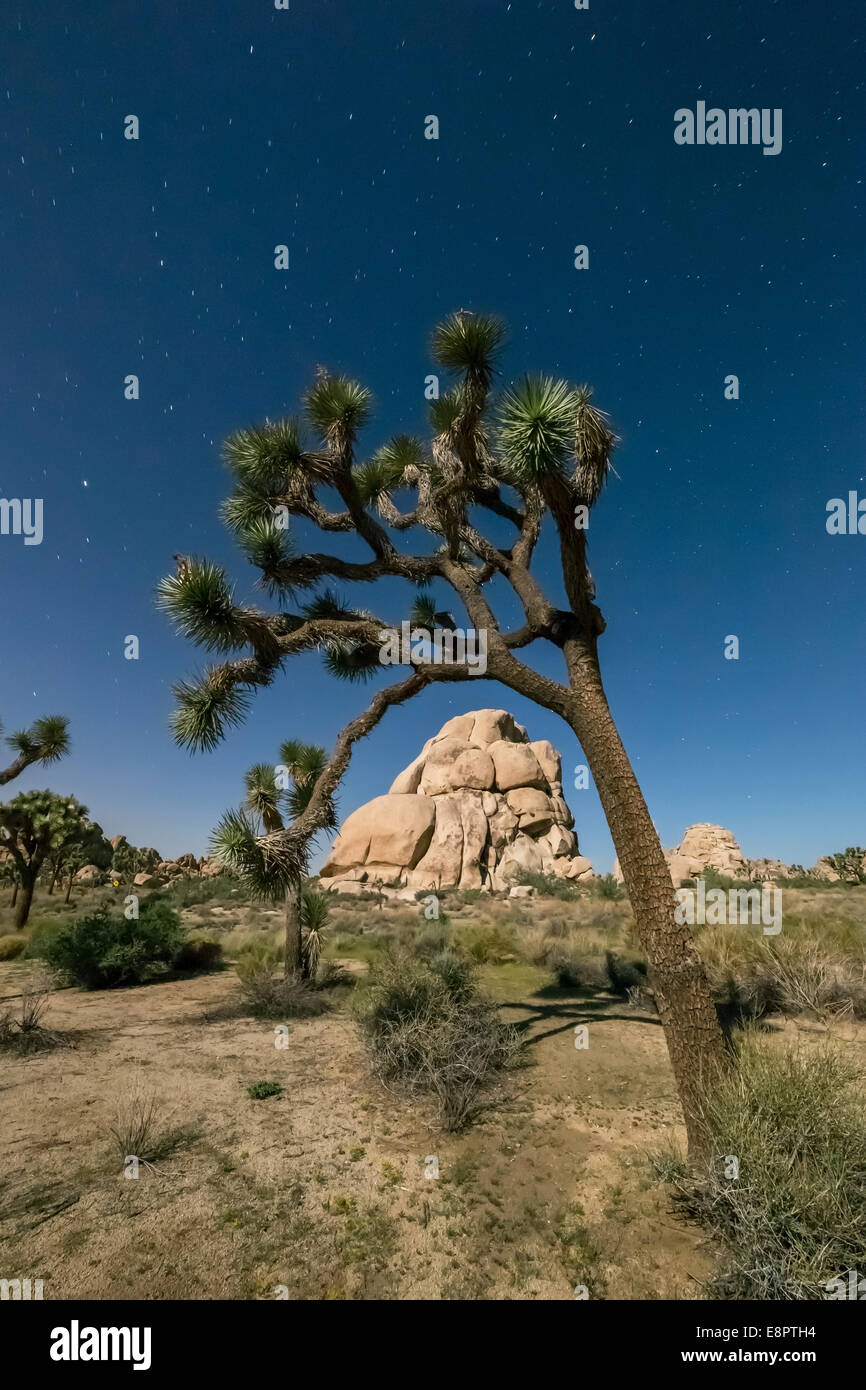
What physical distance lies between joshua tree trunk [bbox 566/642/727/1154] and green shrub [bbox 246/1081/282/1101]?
421 centimetres

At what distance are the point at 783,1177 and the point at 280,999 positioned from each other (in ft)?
26.9

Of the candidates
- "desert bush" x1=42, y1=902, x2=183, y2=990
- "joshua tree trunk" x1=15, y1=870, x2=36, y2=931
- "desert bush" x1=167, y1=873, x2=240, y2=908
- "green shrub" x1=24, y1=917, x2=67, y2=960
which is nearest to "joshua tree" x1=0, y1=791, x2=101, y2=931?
"joshua tree trunk" x1=15, y1=870, x2=36, y2=931

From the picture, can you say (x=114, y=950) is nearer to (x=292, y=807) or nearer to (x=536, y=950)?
(x=292, y=807)

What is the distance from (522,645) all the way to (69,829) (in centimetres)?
2023

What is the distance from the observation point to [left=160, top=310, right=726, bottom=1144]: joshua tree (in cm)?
506

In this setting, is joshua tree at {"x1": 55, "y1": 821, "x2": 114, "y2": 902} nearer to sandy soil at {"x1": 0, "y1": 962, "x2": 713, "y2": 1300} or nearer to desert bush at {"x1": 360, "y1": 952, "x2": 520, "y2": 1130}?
sandy soil at {"x1": 0, "y1": 962, "x2": 713, "y2": 1300}

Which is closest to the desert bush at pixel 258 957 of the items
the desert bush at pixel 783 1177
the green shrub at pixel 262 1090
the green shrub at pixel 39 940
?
the green shrub at pixel 39 940

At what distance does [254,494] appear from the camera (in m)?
7.58

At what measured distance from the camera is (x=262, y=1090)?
19.9ft

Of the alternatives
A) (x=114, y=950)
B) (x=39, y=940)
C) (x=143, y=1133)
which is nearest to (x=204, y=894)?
(x=39, y=940)

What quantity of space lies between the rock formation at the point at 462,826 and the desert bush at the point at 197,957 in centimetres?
1663

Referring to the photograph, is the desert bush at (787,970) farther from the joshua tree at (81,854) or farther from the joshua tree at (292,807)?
the joshua tree at (81,854)

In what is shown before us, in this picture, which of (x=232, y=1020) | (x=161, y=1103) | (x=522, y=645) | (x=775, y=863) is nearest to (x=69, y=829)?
(x=232, y=1020)

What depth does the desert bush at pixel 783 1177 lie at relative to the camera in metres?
3.10
